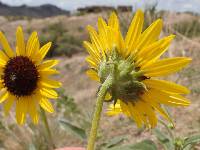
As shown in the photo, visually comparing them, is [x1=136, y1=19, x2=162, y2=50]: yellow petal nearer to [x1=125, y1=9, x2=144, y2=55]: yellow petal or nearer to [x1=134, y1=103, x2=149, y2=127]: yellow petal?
[x1=125, y1=9, x2=144, y2=55]: yellow petal

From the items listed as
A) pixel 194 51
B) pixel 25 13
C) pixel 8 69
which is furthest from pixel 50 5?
pixel 8 69

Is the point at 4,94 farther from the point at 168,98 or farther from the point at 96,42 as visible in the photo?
the point at 168,98

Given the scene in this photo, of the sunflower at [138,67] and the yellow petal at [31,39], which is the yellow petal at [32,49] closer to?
the yellow petal at [31,39]

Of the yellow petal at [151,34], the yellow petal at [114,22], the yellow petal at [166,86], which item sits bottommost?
the yellow petal at [166,86]

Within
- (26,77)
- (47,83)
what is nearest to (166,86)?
(47,83)

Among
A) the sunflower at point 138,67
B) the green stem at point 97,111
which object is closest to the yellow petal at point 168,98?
the sunflower at point 138,67

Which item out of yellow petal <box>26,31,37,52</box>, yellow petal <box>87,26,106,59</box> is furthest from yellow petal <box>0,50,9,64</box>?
yellow petal <box>87,26,106,59</box>

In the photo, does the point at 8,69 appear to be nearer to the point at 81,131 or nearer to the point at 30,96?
the point at 30,96
